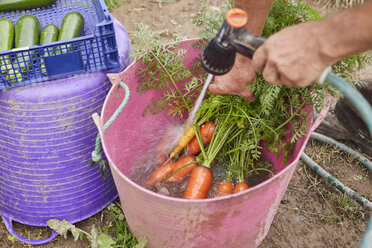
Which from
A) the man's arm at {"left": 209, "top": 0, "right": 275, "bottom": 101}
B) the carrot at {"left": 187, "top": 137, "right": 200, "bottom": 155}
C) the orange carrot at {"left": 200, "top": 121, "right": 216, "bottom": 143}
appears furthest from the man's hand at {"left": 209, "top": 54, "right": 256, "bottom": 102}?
the carrot at {"left": 187, "top": 137, "right": 200, "bottom": 155}

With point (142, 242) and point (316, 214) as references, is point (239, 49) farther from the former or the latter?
point (316, 214)

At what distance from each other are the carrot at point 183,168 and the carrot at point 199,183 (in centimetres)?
15

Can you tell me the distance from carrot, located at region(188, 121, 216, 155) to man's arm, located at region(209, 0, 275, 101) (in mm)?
255

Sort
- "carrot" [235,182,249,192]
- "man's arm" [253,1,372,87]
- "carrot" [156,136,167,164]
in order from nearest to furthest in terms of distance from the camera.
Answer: "man's arm" [253,1,372,87] → "carrot" [235,182,249,192] → "carrot" [156,136,167,164]

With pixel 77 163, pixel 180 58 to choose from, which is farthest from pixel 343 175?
pixel 77 163

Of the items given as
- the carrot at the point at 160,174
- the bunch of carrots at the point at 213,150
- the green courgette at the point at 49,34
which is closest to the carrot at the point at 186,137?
the bunch of carrots at the point at 213,150

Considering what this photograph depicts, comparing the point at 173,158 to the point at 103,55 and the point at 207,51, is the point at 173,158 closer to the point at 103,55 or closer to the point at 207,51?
the point at 103,55

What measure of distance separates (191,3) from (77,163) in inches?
97.9

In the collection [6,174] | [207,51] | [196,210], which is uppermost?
[207,51]

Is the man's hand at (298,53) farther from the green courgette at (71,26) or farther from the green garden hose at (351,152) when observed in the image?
the green courgette at (71,26)

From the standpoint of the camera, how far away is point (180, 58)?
1861 mm

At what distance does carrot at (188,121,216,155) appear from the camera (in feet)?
6.55

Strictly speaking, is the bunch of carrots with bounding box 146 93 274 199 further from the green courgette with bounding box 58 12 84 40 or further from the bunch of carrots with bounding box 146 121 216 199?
the green courgette with bounding box 58 12 84 40

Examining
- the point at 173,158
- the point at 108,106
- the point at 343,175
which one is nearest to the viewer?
the point at 108,106
